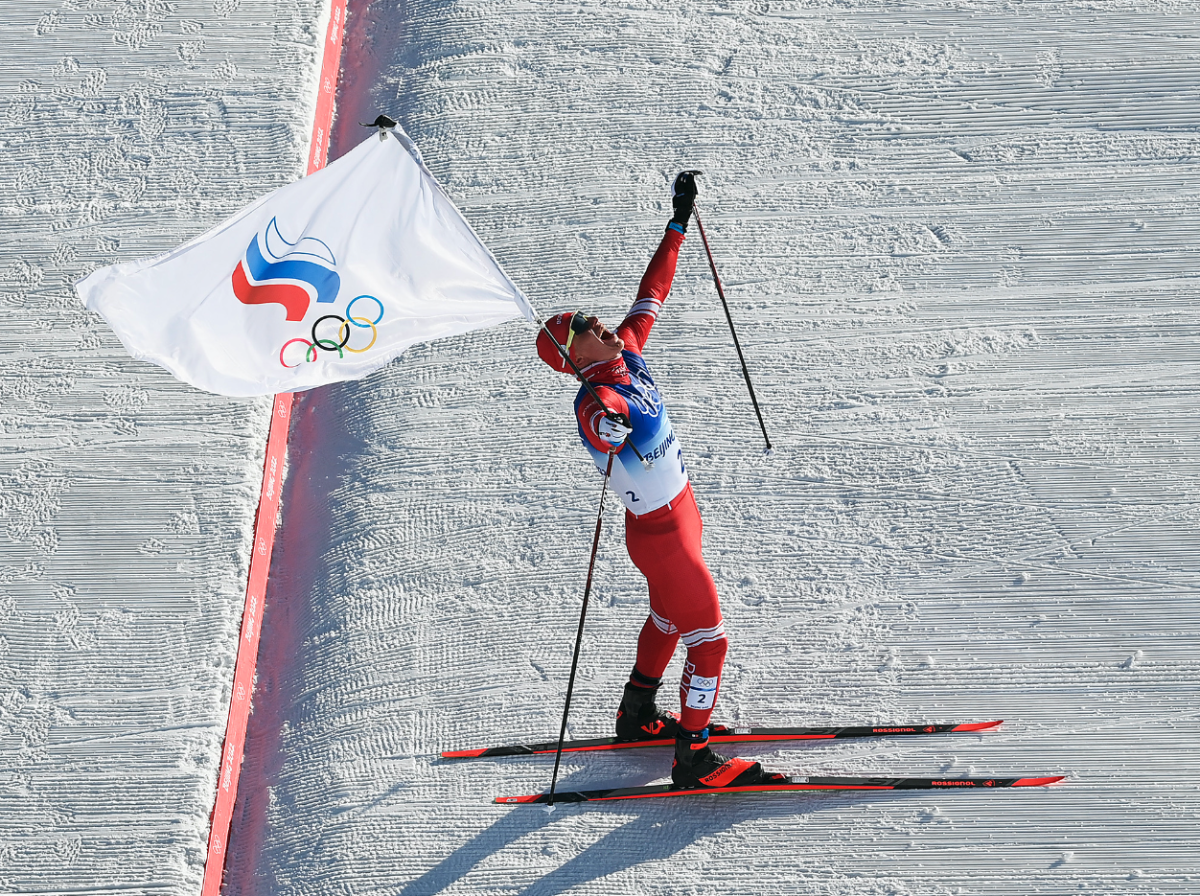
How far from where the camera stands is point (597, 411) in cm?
327

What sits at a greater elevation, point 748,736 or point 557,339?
point 557,339

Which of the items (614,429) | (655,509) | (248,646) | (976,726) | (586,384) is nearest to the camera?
(614,429)

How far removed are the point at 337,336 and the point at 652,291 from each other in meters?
1.05

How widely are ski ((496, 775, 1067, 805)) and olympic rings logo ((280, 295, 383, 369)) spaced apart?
166 centimetres

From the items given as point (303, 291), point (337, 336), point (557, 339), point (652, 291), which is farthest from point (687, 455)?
point (303, 291)

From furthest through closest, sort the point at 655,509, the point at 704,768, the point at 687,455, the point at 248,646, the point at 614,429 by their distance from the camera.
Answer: the point at 687,455, the point at 248,646, the point at 704,768, the point at 655,509, the point at 614,429

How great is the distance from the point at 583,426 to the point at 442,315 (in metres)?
0.56

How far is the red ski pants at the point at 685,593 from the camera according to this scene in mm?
3502

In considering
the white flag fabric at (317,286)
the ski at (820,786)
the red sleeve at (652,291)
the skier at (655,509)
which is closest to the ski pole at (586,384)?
the skier at (655,509)

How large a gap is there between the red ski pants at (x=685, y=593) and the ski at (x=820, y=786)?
280 millimetres

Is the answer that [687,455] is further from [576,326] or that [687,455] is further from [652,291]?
[576,326]

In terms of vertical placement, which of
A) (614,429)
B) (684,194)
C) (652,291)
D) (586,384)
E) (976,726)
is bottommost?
(976,726)

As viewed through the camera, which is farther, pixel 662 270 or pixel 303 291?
pixel 662 270

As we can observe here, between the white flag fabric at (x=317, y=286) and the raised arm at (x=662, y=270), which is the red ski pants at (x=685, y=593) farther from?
the white flag fabric at (x=317, y=286)
